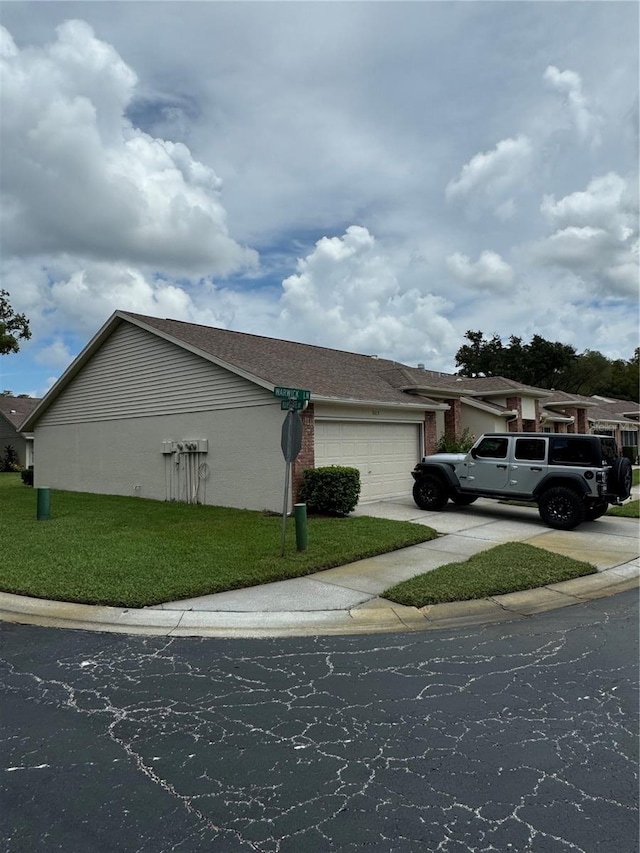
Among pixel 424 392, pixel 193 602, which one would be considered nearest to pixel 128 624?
pixel 193 602

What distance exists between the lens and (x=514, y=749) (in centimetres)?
347

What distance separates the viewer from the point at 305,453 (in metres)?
13.3

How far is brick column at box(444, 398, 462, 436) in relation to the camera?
21.2 metres

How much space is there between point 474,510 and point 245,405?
6.25 m

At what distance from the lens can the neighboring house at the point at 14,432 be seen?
1500 inches

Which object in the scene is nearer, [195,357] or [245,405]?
[245,405]

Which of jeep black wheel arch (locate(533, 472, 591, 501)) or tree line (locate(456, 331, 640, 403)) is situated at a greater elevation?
tree line (locate(456, 331, 640, 403))

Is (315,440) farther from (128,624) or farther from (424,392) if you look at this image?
(128,624)

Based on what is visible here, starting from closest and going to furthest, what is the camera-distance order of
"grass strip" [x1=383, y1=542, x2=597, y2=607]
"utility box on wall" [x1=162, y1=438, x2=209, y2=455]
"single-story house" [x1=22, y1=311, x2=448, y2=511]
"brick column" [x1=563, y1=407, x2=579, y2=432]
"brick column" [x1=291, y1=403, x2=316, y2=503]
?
"grass strip" [x1=383, y1=542, x2=597, y2=607] < "brick column" [x1=291, y1=403, x2=316, y2=503] < "single-story house" [x1=22, y1=311, x2=448, y2=511] < "utility box on wall" [x1=162, y1=438, x2=209, y2=455] < "brick column" [x1=563, y1=407, x2=579, y2=432]

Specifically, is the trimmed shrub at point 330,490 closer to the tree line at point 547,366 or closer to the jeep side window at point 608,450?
the jeep side window at point 608,450

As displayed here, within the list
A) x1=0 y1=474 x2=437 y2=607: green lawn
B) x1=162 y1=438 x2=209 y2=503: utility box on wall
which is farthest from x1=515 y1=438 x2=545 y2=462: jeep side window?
x1=162 y1=438 x2=209 y2=503: utility box on wall

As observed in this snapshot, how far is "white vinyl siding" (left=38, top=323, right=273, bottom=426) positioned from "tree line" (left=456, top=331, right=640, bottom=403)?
48107 mm

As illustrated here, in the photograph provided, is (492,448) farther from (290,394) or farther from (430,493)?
(290,394)

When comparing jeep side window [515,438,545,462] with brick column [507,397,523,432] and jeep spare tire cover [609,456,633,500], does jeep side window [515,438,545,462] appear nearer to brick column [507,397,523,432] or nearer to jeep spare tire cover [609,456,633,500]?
jeep spare tire cover [609,456,633,500]
